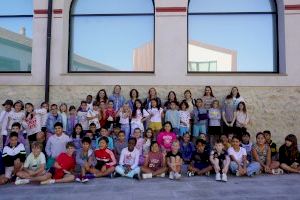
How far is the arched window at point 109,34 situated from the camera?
35.8 ft

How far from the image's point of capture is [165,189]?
6.60 metres

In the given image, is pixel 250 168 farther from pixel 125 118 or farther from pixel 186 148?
pixel 125 118

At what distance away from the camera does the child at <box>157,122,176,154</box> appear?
8586 mm

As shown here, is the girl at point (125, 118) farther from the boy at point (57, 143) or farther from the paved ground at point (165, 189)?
the paved ground at point (165, 189)

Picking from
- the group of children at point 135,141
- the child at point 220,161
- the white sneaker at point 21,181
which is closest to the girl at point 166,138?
the group of children at point 135,141

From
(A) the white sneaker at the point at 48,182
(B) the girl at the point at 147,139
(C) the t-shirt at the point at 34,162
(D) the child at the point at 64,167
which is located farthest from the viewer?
(B) the girl at the point at 147,139

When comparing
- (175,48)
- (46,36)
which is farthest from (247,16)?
(46,36)

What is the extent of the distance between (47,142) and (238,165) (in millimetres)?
4456

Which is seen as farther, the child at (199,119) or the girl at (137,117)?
the child at (199,119)

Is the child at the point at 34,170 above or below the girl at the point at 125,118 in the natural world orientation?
below

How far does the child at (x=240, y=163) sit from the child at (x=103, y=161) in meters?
2.60

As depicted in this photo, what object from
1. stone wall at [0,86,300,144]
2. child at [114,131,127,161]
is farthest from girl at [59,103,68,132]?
child at [114,131,127,161]

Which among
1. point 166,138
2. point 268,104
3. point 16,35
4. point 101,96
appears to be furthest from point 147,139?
point 16,35

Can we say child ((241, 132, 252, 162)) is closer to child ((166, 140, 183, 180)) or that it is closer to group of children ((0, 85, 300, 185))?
group of children ((0, 85, 300, 185))
